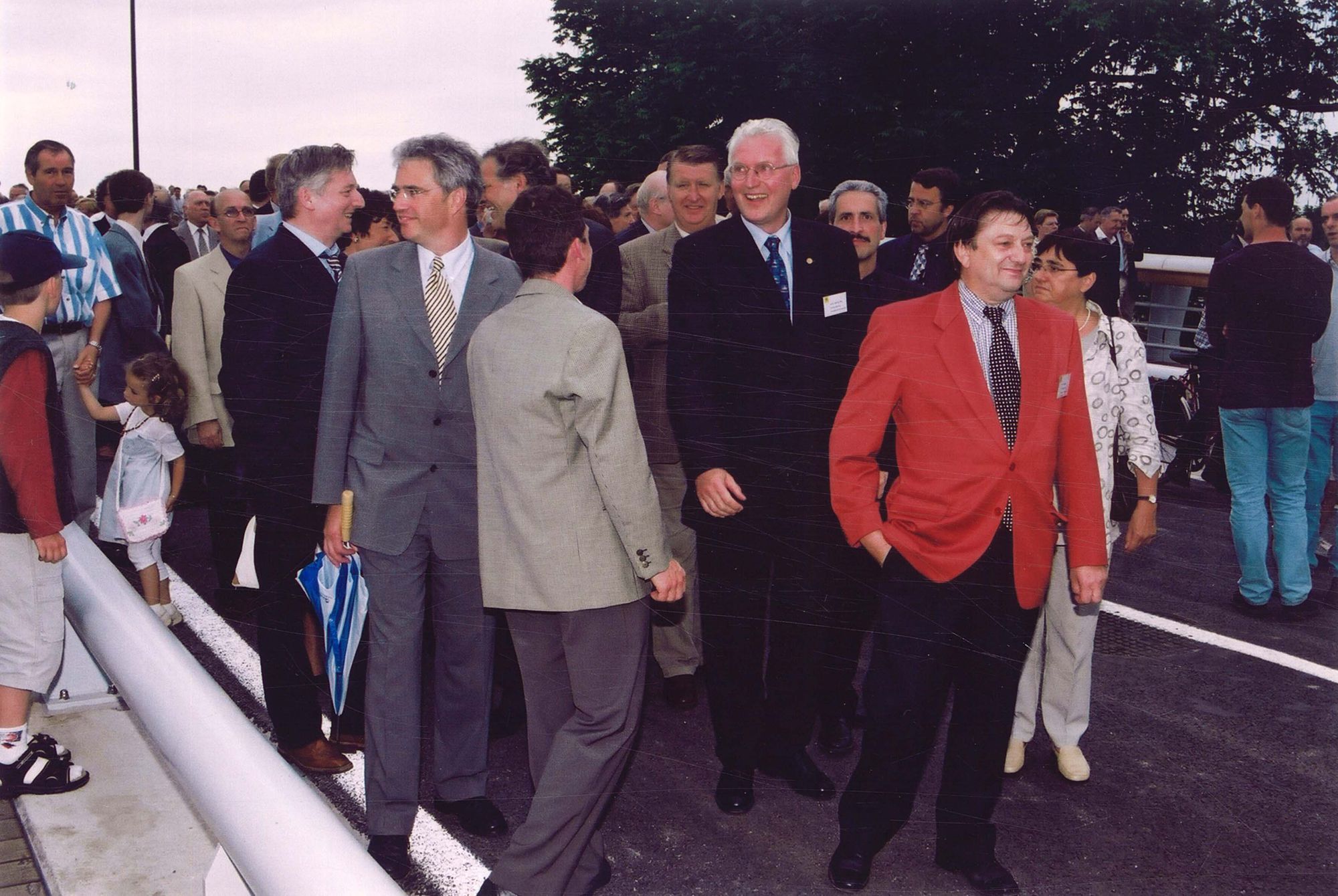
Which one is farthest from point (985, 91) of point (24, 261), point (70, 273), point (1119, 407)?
point (70, 273)

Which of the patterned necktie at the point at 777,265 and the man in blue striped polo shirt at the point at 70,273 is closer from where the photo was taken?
the patterned necktie at the point at 777,265

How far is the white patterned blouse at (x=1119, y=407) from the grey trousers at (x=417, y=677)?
1940 mm

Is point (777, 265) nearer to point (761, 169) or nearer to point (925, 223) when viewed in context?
point (761, 169)

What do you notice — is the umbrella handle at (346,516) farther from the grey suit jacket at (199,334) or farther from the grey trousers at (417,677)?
the grey suit jacket at (199,334)

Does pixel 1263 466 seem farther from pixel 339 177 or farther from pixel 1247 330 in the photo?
pixel 339 177

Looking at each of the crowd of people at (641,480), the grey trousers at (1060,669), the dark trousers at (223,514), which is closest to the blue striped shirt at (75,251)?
the dark trousers at (223,514)

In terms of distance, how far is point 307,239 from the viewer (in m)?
3.14

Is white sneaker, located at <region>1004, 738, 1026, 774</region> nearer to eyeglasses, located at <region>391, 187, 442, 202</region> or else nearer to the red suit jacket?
the red suit jacket

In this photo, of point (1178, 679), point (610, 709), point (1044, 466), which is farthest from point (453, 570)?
point (1178, 679)

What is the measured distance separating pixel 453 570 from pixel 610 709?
26.6 inches

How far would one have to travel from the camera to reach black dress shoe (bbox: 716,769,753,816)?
326 cm

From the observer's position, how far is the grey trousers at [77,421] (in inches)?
174

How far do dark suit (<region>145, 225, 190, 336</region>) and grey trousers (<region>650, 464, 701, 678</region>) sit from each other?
4788 mm

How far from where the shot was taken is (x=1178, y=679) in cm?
438
